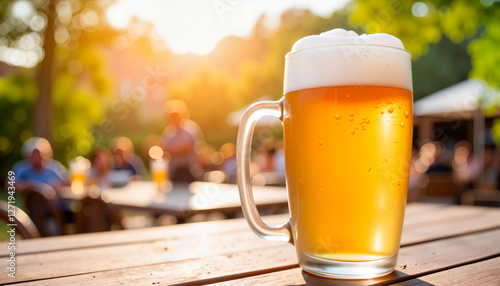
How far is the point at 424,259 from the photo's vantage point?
86cm

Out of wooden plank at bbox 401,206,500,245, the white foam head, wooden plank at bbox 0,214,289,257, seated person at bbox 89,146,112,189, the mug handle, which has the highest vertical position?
the white foam head

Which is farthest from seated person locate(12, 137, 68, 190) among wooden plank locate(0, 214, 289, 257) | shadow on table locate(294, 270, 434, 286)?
shadow on table locate(294, 270, 434, 286)

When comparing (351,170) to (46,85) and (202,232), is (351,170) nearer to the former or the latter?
(202,232)

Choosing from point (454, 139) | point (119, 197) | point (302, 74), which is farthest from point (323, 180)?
point (454, 139)

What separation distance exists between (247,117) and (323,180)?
165 mm

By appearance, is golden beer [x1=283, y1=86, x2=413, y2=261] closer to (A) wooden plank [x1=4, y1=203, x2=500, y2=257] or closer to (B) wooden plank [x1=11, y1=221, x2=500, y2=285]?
(B) wooden plank [x1=11, y1=221, x2=500, y2=285]

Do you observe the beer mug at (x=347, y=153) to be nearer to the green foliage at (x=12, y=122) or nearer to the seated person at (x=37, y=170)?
the seated person at (x=37, y=170)

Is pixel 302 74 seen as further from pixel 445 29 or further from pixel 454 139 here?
pixel 454 139

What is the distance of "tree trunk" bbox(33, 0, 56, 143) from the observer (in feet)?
35.2

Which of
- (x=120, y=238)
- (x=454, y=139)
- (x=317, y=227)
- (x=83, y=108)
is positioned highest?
(x=317, y=227)

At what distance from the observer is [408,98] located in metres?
0.79

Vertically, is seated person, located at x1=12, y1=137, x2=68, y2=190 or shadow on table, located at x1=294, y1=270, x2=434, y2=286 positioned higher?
shadow on table, located at x1=294, y1=270, x2=434, y2=286

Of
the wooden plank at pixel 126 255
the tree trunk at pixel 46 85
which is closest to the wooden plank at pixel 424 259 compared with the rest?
the wooden plank at pixel 126 255

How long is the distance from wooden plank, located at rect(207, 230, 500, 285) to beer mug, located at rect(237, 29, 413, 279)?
3 cm
